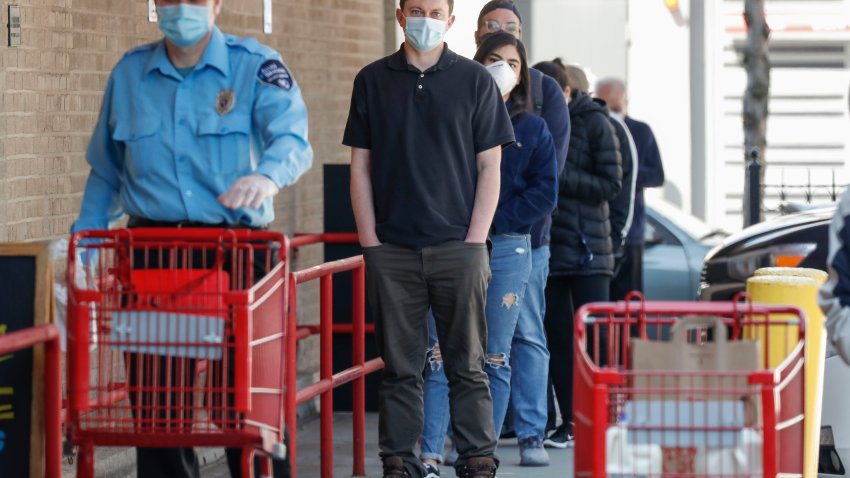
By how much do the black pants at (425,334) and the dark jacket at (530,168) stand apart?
0.98m

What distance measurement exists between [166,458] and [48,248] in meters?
0.78

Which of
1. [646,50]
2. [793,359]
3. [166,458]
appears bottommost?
[166,458]

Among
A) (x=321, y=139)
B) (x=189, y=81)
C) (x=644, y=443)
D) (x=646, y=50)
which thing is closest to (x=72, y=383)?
(x=189, y=81)

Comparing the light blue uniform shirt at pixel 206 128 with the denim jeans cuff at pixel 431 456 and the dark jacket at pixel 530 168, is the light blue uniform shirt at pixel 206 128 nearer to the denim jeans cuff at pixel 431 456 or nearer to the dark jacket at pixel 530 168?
the denim jeans cuff at pixel 431 456

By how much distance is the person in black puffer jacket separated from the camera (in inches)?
342

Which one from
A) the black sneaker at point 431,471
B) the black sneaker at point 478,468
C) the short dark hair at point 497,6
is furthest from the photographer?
the short dark hair at point 497,6

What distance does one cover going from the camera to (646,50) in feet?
75.0

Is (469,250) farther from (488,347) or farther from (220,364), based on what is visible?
(220,364)

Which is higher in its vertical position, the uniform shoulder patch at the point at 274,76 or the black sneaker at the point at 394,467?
the uniform shoulder patch at the point at 274,76

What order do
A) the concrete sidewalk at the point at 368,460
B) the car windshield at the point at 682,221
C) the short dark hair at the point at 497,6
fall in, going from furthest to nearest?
the car windshield at the point at 682,221 → the short dark hair at the point at 497,6 → the concrete sidewalk at the point at 368,460

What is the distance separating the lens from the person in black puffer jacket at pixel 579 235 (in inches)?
342

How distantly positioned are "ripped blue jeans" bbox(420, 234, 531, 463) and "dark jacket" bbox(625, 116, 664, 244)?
376 cm

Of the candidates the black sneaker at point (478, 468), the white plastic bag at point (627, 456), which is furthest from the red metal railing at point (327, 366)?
the white plastic bag at point (627, 456)

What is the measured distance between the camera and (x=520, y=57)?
308 inches
